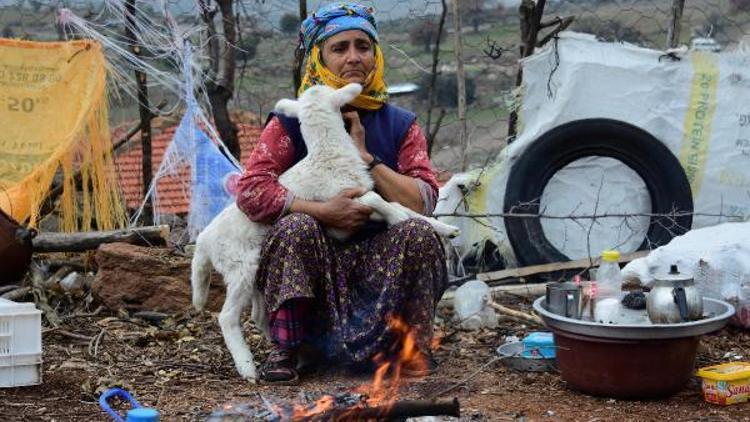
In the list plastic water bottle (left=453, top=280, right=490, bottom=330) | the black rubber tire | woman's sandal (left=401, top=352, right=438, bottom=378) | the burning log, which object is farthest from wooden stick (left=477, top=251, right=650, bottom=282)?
the burning log

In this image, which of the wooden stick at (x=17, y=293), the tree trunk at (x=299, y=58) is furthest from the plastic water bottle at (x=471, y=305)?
the wooden stick at (x=17, y=293)

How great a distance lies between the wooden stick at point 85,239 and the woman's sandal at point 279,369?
1.58 m

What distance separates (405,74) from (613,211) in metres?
3.92

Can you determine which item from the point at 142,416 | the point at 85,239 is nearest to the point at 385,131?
the point at 142,416

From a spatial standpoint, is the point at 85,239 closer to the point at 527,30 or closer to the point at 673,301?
the point at 527,30

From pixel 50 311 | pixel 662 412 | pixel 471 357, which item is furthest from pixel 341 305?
pixel 50 311

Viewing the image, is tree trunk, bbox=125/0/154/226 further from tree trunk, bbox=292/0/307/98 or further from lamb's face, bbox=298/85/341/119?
lamb's face, bbox=298/85/341/119

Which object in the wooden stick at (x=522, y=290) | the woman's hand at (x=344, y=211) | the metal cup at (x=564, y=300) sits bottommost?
the wooden stick at (x=522, y=290)

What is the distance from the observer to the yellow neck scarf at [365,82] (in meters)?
3.71

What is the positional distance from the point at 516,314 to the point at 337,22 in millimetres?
1574

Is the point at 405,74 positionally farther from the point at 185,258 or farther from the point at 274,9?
the point at 185,258

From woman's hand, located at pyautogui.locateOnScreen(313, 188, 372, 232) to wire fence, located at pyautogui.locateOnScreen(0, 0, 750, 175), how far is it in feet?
7.84

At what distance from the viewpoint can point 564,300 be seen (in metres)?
3.44

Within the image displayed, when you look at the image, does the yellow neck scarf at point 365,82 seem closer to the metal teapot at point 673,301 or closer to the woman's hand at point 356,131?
the woman's hand at point 356,131
